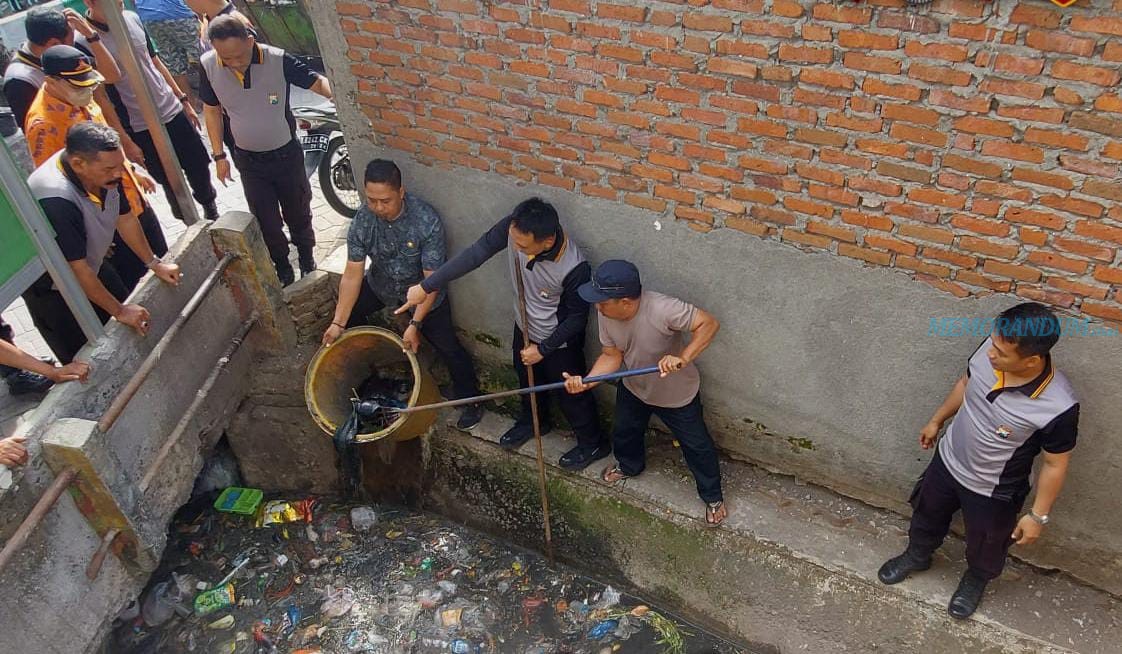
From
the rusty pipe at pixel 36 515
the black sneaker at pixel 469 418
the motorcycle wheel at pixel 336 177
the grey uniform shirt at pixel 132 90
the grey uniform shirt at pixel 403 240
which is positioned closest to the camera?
the rusty pipe at pixel 36 515

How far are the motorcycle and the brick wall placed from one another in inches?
101

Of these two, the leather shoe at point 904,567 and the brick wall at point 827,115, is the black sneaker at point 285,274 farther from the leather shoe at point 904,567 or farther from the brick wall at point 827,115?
the leather shoe at point 904,567

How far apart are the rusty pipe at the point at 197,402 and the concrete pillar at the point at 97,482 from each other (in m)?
0.23

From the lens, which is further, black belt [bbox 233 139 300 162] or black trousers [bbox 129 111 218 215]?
black trousers [bbox 129 111 218 215]

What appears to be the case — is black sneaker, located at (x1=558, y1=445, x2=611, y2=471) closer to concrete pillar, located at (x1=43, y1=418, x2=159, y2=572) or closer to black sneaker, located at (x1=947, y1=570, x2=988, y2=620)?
black sneaker, located at (x1=947, y1=570, x2=988, y2=620)

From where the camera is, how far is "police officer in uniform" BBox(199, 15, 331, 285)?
4855 millimetres

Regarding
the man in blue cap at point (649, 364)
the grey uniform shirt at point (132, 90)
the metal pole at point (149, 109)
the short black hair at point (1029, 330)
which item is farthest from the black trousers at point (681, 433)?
the grey uniform shirt at point (132, 90)

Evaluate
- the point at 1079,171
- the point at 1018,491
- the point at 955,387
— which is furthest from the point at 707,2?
the point at 1018,491

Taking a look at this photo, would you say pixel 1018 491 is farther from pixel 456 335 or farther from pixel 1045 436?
pixel 456 335

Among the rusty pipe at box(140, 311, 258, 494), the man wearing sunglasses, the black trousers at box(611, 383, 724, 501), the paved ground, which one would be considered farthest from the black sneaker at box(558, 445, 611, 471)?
the paved ground

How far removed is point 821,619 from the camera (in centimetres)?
409

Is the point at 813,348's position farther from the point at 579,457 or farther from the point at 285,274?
the point at 285,274

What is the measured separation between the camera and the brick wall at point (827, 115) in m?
2.67

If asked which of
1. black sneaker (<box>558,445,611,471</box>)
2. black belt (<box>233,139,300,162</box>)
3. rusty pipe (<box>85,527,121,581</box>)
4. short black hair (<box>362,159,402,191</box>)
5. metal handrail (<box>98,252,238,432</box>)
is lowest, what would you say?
black sneaker (<box>558,445,611,471</box>)
